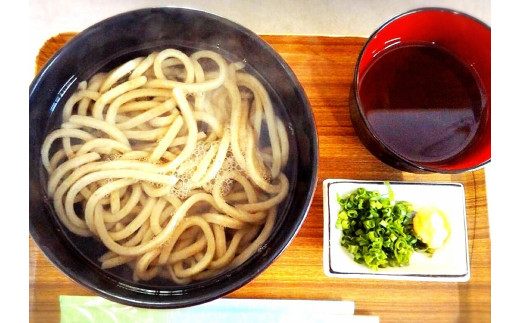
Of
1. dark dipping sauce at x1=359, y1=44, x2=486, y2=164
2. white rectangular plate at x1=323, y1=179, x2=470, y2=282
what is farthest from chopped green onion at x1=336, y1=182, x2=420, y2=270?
dark dipping sauce at x1=359, y1=44, x2=486, y2=164

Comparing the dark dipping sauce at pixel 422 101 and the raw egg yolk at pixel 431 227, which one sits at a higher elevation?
the dark dipping sauce at pixel 422 101

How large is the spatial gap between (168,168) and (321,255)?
45 cm

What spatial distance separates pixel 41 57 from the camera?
132 cm

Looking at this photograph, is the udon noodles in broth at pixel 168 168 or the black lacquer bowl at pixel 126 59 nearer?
the black lacquer bowl at pixel 126 59

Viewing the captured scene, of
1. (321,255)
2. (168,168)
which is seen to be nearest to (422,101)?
(321,255)

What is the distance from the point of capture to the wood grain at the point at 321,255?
123 cm

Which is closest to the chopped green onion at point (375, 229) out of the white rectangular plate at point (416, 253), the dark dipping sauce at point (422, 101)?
the white rectangular plate at point (416, 253)

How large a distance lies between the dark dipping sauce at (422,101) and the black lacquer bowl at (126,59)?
227mm

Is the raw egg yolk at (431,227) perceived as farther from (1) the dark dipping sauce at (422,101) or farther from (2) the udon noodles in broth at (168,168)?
(2) the udon noodles in broth at (168,168)

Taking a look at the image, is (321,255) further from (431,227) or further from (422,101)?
(422,101)

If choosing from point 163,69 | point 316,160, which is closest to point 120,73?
point 163,69

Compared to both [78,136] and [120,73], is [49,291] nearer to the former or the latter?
[78,136]

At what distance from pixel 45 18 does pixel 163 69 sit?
1.42ft

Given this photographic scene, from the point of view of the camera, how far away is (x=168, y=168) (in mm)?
1162
